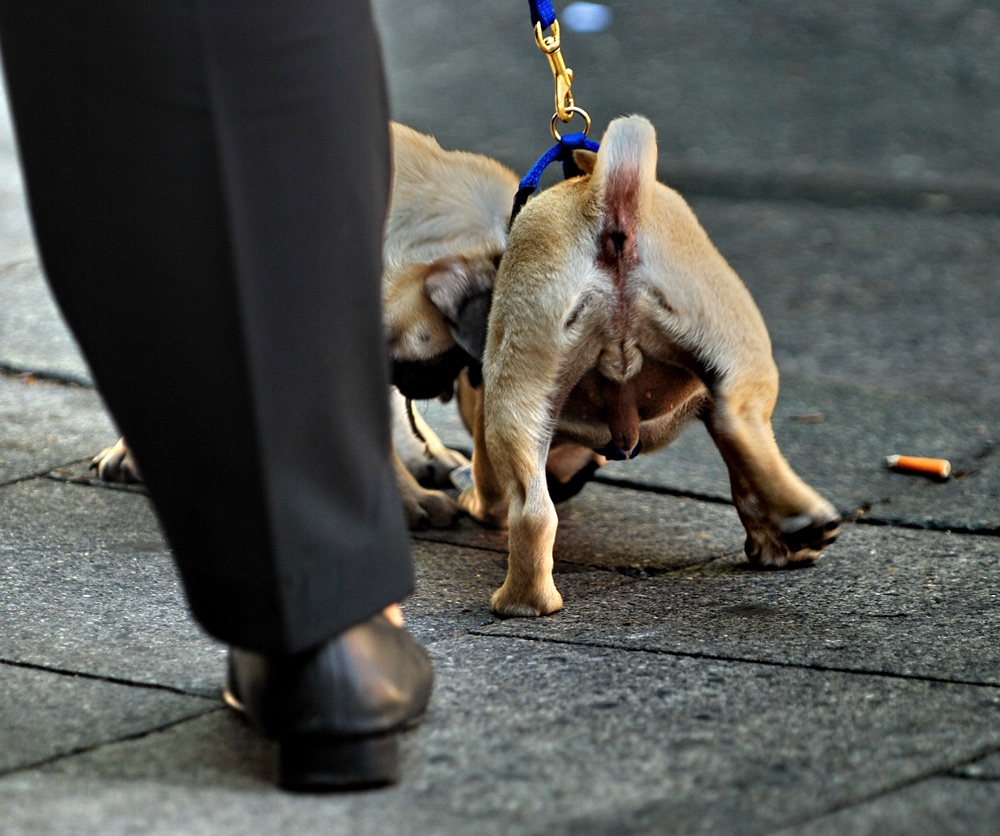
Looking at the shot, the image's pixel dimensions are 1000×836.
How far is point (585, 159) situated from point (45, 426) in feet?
6.27

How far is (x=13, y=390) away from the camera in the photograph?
4.23 meters

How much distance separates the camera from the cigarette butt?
11.6 ft

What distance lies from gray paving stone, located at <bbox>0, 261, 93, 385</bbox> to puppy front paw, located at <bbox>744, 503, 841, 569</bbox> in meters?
2.24

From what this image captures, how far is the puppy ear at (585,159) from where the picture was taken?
117 inches

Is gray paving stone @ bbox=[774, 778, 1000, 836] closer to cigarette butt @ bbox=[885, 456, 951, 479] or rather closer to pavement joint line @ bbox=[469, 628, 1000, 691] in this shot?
pavement joint line @ bbox=[469, 628, 1000, 691]

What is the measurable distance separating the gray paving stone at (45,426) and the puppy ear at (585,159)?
165 cm

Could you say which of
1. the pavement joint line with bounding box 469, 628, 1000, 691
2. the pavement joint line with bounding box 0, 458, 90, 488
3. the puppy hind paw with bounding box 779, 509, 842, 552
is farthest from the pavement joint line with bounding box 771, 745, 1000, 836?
the pavement joint line with bounding box 0, 458, 90, 488

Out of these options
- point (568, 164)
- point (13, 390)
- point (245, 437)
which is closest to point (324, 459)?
point (245, 437)

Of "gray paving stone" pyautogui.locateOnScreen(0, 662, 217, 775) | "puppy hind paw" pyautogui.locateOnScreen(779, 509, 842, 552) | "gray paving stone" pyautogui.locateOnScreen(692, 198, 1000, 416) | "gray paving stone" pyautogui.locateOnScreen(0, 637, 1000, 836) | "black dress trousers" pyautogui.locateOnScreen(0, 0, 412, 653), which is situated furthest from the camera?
"gray paving stone" pyautogui.locateOnScreen(692, 198, 1000, 416)

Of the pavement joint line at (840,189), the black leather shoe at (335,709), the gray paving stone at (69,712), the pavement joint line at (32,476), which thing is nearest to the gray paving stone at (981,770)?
the black leather shoe at (335,709)

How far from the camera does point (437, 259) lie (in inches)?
125

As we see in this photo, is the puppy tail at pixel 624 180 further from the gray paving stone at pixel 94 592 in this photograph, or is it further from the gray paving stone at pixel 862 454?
the gray paving stone at pixel 94 592

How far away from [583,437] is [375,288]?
1.39 meters

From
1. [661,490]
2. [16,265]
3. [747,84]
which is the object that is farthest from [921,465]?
[747,84]
